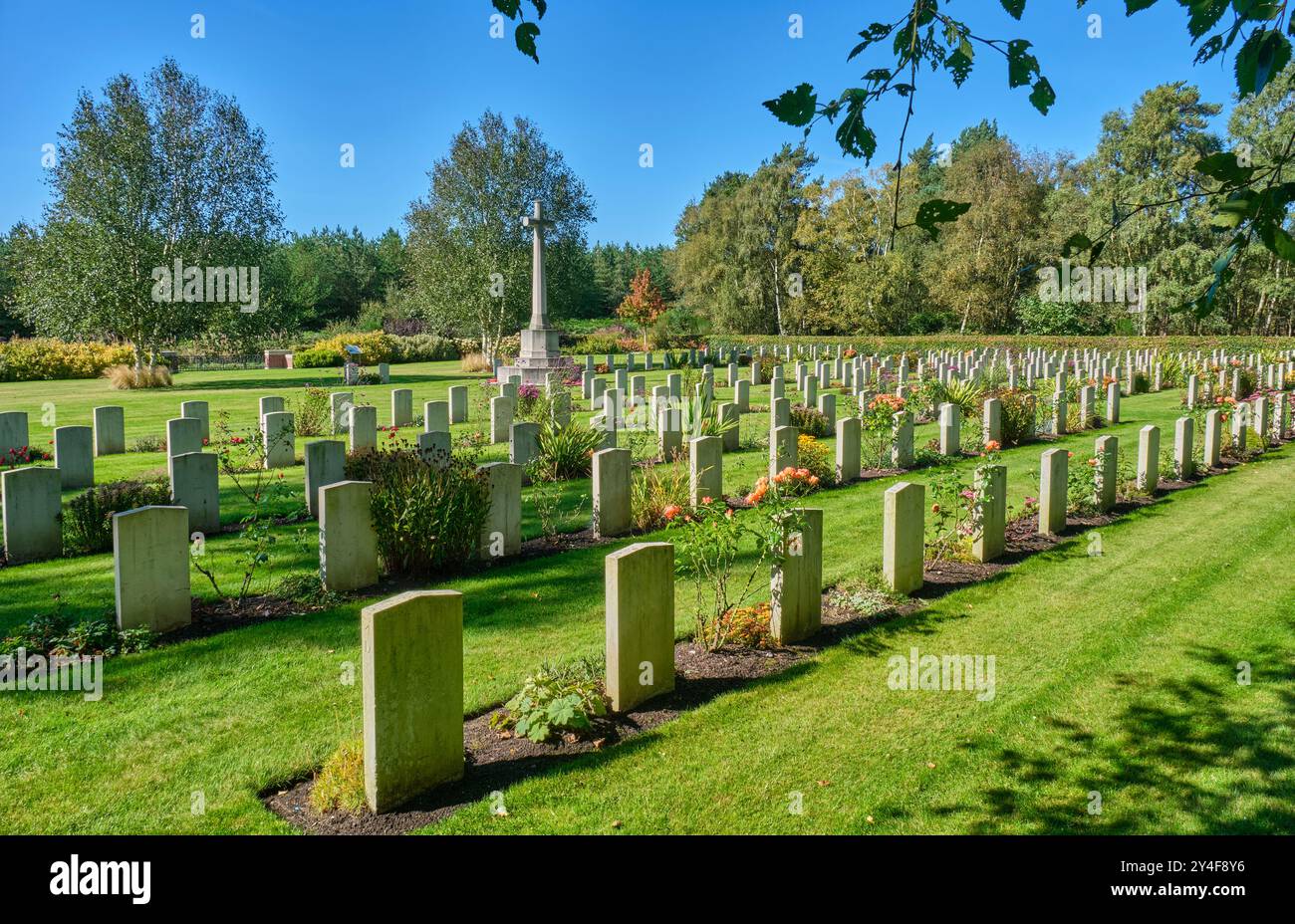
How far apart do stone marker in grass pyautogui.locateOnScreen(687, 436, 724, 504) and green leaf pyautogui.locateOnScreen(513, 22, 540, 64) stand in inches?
225

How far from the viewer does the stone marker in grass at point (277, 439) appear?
11930 millimetres

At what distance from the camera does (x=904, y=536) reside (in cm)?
645

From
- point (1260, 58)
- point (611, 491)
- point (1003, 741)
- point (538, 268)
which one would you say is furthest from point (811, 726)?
point (538, 268)

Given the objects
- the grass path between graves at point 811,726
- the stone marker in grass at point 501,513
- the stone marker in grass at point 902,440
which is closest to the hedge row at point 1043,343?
the stone marker in grass at point 902,440

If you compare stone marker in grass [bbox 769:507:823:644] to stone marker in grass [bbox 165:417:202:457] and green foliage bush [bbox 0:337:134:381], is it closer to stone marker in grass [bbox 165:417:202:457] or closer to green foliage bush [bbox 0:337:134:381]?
stone marker in grass [bbox 165:417:202:457]

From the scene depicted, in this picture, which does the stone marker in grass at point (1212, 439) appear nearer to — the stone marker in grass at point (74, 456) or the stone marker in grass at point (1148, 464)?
the stone marker in grass at point (1148, 464)

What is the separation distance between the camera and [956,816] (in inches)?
146

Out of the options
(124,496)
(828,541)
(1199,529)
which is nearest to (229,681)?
(124,496)

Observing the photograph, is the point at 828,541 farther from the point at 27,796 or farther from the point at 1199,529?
the point at 27,796

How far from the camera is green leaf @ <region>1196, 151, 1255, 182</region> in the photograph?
2.72 meters

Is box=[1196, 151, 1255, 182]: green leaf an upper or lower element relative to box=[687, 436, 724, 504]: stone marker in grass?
upper

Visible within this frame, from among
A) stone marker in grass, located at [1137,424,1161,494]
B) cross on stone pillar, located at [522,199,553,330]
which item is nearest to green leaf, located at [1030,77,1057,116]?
stone marker in grass, located at [1137,424,1161,494]

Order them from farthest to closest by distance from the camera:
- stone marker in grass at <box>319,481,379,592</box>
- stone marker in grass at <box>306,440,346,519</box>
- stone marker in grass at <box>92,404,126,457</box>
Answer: stone marker in grass at <box>92,404,126,457</box>, stone marker in grass at <box>306,440,346,519</box>, stone marker in grass at <box>319,481,379,592</box>

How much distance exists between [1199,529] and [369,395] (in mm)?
20426
